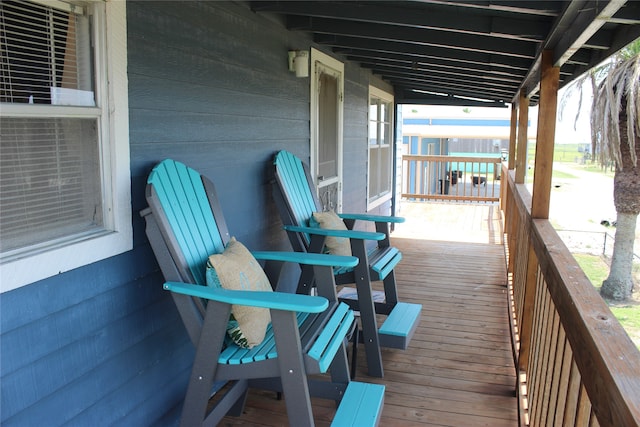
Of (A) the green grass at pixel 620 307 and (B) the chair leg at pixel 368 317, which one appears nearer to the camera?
(B) the chair leg at pixel 368 317

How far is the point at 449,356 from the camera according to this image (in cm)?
336

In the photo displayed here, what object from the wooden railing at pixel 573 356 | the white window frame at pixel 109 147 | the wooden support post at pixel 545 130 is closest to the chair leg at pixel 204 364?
the white window frame at pixel 109 147

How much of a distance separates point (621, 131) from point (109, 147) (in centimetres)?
634

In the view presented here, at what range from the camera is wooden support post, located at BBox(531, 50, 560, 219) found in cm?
262

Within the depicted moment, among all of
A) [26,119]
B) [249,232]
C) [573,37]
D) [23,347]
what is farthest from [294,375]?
[573,37]

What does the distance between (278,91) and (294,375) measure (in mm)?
2086

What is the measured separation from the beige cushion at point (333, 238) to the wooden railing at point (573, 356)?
3.59 ft

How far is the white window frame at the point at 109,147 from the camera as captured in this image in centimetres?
170

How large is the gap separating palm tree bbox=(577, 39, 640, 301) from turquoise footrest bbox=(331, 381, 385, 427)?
4.25 meters

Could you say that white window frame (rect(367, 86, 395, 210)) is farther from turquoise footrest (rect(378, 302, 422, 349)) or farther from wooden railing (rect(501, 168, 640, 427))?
wooden railing (rect(501, 168, 640, 427))

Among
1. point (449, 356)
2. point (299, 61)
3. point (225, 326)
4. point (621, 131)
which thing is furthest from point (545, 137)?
point (621, 131)

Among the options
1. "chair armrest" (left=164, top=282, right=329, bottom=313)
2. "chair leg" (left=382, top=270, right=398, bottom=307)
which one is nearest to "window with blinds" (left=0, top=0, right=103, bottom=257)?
"chair armrest" (left=164, top=282, right=329, bottom=313)

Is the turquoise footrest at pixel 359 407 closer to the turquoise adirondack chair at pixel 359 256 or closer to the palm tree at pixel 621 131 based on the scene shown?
the turquoise adirondack chair at pixel 359 256

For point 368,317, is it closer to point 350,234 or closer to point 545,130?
point 350,234
